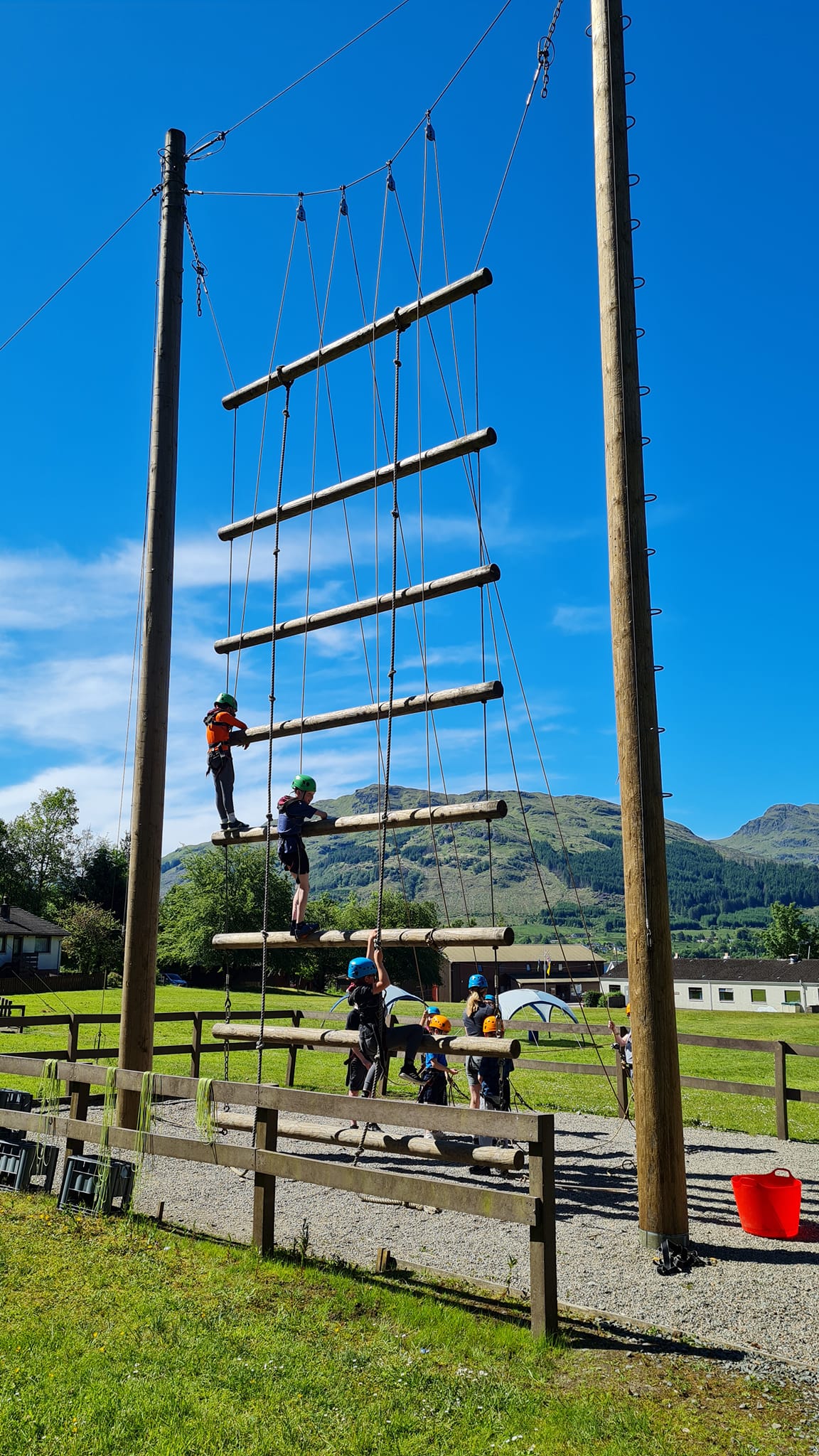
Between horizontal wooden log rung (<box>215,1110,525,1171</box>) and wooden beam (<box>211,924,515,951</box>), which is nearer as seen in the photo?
horizontal wooden log rung (<box>215,1110,525,1171</box>)

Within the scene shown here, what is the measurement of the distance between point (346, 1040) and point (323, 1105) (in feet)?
5.30

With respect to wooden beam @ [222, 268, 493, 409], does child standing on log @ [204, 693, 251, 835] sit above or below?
below

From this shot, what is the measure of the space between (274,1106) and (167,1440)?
2787mm

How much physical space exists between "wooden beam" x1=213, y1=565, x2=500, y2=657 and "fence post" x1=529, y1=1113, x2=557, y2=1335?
15.7 feet

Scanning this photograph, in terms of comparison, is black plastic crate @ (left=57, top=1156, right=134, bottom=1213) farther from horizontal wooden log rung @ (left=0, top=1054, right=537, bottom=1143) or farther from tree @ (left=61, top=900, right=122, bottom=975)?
tree @ (left=61, top=900, right=122, bottom=975)

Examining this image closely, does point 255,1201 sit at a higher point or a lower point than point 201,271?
lower

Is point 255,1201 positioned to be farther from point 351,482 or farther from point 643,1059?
point 351,482

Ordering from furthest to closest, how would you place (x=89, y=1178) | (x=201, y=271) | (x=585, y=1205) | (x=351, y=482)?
(x=201, y=271) → (x=351, y=482) → (x=585, y=1205) → (x=89, y=1178)

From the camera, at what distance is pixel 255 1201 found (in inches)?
261

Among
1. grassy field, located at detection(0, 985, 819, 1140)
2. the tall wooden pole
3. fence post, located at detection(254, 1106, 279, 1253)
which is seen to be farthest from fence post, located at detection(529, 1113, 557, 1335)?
grassy field, located at detection(0, 985, 819, 1140)

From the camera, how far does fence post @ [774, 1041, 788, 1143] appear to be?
36.9ft

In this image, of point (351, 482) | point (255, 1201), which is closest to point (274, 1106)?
point (255, 1201)

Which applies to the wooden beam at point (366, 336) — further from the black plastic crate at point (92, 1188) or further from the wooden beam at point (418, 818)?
the black plastic crate at point (92, 1188)

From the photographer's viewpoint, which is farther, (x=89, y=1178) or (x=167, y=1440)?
(x=89, y=1178)
